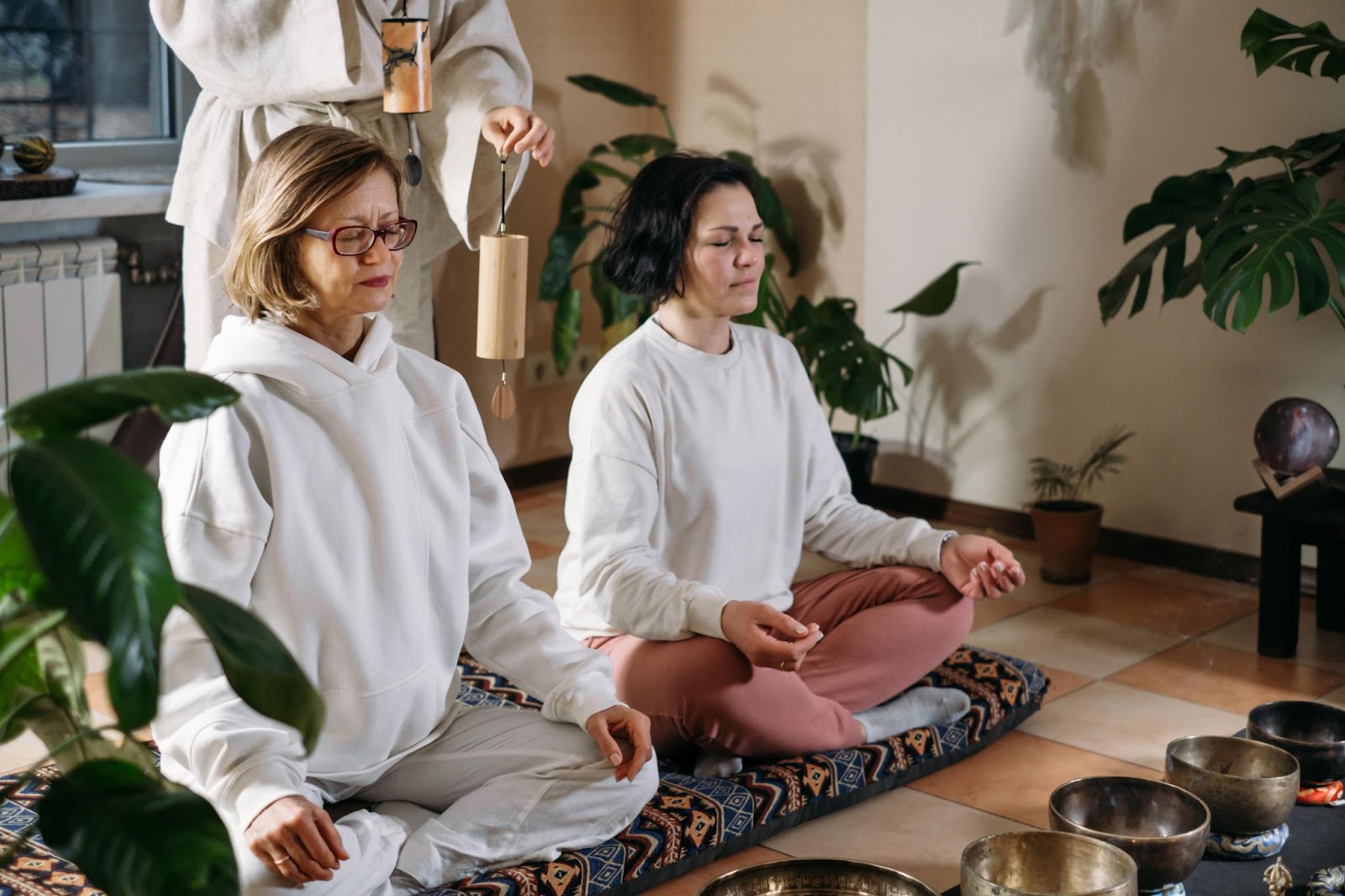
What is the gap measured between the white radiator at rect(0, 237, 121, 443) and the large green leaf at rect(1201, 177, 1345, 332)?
2.29 meters

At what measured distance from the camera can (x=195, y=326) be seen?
101 inches

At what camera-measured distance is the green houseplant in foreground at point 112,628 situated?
84cm

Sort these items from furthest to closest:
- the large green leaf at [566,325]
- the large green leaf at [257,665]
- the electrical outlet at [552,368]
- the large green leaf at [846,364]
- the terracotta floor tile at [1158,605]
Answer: the electrical outlet at [552,368], the large green leaf at [566,325], the large green leaf at [846,364], the terracotta floor tile at [1158,605], the large green leaf at [257,665]

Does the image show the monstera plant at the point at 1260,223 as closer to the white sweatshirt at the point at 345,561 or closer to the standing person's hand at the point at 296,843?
the white sweatshirt at the point at 345,561

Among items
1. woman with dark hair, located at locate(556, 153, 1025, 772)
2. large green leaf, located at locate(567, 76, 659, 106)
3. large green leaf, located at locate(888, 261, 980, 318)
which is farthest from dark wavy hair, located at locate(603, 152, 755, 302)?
large green leaf, located at locate(567, 76, 659, 106)

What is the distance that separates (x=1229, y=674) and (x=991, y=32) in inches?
65.4

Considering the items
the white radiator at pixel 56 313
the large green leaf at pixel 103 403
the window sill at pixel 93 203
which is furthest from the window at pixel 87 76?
the large green leaf at pixel 103 403

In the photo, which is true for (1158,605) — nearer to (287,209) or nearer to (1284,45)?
(1284,45)

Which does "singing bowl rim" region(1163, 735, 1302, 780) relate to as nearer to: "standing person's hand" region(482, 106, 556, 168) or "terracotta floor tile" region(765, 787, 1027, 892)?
"terracotta floor tile" region(765, 787, 1027, 892)

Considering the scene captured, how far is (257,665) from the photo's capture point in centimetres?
95

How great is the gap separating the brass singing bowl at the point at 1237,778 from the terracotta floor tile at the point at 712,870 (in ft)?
1.90

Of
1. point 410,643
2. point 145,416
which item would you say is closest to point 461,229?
point 410,643

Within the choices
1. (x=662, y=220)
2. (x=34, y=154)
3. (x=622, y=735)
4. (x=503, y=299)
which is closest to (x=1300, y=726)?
(x=622, y=735)

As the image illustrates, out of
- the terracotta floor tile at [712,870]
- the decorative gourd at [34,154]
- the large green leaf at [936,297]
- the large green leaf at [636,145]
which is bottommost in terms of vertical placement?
the terracotta floor tile at [712,870]
